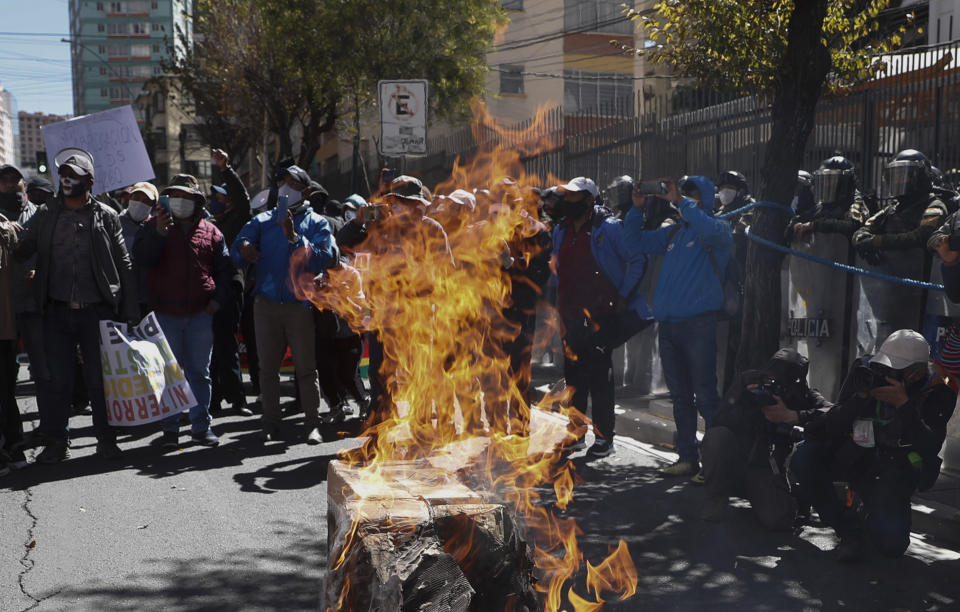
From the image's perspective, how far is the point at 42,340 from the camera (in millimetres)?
7496

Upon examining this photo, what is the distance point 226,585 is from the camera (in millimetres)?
4613

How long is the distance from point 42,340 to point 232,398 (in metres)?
2.42

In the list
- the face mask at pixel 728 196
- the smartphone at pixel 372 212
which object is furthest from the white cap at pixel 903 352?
the smartphone at pixel 372 212

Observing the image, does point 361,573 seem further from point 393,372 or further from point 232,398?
point 232,398

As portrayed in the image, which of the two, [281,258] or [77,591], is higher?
[281,258]

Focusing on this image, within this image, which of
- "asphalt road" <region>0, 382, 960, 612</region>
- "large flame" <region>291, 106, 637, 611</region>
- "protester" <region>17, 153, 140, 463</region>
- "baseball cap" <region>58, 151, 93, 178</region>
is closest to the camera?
"asphalt road" <region>0, 382, 960, 612</region>

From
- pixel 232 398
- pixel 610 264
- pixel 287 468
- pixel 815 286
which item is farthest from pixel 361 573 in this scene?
pixel 232 398

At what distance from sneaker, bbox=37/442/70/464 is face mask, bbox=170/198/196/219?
214cm

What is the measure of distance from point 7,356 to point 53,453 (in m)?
0.82

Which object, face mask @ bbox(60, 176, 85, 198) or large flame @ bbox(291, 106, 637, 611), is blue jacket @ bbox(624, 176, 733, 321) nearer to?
large flame @ bbox(291, 106, 637, 611)

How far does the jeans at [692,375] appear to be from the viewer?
7.02m

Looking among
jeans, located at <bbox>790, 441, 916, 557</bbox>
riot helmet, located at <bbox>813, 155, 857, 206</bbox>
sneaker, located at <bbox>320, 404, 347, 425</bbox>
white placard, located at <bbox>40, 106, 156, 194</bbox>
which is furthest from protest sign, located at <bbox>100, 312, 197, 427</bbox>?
riot helmet, located at <bbox>813, 155, 857, 206</bbox>

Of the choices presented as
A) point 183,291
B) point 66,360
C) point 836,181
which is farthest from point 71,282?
point 836,181

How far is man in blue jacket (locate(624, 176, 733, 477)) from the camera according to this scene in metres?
7.01
